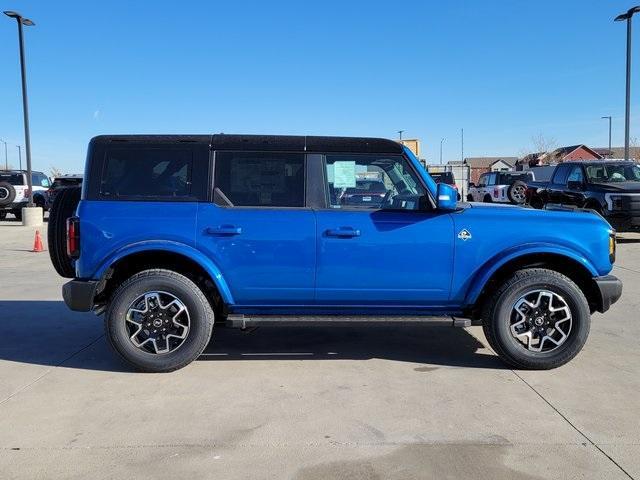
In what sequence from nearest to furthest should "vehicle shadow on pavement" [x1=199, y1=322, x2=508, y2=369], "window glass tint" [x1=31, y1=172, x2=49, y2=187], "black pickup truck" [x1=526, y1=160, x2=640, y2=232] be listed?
"vehicle shadow on pavement" [x1=199, y1=322, x2=508, y2=369] → "black pickup truck" [x1=526, y1=160, x2=640, y2=232] → "window glass tint" [x1=31, y1=172, x2=49, y2=187]

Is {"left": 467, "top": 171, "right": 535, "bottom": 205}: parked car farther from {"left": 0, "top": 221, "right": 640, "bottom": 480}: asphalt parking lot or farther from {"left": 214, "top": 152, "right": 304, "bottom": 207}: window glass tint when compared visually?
{"left": 214, "top": 152, "right": 304, "bottom": 207}: window glass tint

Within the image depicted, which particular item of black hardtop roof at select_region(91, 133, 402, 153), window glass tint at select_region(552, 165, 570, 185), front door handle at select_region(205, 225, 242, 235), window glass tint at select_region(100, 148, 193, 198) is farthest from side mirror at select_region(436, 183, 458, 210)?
window glass tint at select_region(552, 165, 570, 185)

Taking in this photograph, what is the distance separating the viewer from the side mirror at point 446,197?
4496 mm

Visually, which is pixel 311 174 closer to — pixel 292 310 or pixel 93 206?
pixel 292 310

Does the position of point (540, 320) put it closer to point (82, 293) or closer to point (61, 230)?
point (82, 293)

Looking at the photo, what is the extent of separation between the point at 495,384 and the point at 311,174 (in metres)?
2.26

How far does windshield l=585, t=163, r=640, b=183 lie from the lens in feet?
42.8

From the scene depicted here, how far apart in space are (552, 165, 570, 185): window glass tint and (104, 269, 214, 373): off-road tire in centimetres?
1187

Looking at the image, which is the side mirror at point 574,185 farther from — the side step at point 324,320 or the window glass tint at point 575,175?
the side step at point 324,320

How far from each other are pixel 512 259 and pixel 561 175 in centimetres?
1075

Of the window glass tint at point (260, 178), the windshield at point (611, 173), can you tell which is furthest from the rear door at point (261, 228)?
the windshield at point (611, 173)

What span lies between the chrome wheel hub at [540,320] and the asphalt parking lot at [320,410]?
0.89 feet

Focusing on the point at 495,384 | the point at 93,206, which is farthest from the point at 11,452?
the point at 495,384

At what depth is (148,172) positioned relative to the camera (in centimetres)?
474
